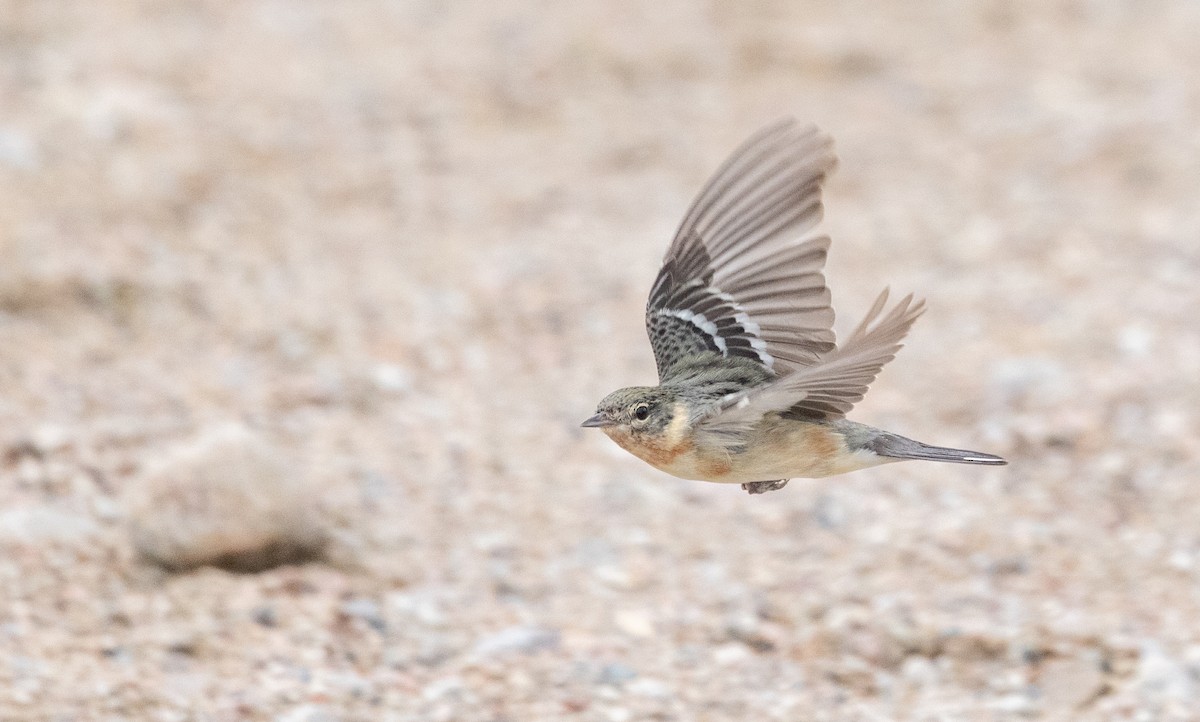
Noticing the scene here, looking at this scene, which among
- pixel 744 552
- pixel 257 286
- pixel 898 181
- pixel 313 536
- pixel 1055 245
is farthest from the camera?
pixel 898 181

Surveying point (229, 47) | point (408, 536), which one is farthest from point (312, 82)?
point (408, 536)

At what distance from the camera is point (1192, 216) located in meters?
6.96

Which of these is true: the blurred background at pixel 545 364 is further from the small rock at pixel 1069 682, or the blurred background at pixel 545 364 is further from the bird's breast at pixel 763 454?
the bird's breast at pixel 763 454

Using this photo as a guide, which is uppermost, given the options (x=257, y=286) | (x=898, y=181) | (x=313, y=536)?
(x=898, y=181)

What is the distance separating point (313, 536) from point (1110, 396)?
3.02 metres

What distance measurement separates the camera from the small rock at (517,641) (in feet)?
13.6

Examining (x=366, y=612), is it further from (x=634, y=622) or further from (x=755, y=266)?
(x=755, y=266)

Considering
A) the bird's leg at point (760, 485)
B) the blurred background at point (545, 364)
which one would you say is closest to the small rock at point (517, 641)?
the blurred background at point (545, 364)

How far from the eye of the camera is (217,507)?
4.26m

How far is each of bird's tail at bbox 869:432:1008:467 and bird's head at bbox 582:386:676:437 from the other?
0.49m

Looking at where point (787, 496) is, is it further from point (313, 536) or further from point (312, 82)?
point (312, 82)

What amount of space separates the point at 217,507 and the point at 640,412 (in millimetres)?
1707

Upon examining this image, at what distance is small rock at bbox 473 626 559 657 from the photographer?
4.16 metres

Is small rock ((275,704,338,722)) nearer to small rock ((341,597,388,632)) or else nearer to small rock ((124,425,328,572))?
small rock ((341,597,388,632))
